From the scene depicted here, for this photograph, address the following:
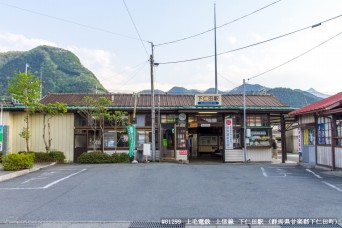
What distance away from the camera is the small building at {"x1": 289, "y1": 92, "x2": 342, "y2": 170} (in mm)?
12719

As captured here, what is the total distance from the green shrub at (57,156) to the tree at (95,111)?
1907 millimetres

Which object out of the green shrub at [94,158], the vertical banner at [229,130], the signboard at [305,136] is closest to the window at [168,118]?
the vertical banner at [229,130]

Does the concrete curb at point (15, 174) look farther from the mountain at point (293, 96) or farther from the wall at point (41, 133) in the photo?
the mountain at point (293, 96)

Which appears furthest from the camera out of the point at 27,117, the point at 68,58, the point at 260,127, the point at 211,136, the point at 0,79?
the point at 68,58

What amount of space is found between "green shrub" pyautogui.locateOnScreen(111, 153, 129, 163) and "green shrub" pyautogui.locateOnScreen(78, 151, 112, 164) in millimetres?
255

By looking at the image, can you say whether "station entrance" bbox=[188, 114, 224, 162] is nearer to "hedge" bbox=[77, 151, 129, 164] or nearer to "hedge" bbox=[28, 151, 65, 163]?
"hedge" bbox=[77, 151, 129, 164]

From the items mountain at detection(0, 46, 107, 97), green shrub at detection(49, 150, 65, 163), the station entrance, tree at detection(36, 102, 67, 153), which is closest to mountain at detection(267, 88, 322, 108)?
the station entrance

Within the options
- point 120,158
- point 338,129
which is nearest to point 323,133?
point 338,129

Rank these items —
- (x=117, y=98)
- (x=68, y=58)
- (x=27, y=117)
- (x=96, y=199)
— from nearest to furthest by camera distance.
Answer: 1. (x=96, y=199)
2. (x=27, y=117)
3. (x=117, y=98)
4. (x=68, y=58)

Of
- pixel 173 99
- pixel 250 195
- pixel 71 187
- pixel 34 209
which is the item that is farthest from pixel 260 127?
pixel 34 209

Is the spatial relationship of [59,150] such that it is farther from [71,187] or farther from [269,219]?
[269,219]

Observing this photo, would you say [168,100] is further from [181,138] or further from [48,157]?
[48,157]

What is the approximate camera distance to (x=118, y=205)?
7.14 m

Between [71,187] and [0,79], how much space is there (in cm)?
6744
